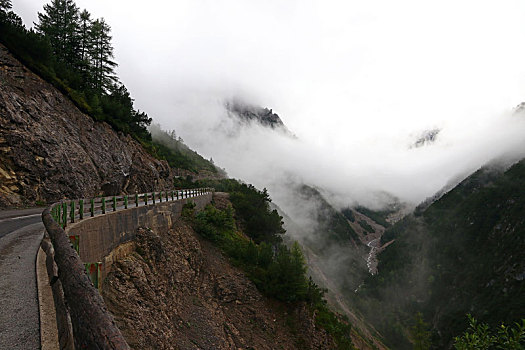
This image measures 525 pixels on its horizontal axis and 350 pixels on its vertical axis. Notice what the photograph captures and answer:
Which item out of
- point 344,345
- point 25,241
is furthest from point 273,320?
point 25,241

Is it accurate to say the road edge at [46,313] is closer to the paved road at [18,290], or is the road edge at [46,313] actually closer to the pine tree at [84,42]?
the paved road at [18,290]

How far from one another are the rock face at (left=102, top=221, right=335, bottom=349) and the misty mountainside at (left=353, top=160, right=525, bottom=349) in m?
109

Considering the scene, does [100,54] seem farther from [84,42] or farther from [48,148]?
[48,148]

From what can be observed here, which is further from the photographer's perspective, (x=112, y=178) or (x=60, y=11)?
(x=60, y=11)

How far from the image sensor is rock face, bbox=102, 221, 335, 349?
914cm

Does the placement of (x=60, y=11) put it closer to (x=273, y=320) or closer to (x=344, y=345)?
(x=273, y=320)

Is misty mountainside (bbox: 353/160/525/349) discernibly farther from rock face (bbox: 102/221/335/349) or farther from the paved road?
the paved road

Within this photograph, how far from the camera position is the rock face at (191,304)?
914 centimetres

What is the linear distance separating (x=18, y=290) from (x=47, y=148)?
61.3ft

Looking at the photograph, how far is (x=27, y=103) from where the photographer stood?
1962cm

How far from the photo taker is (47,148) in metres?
19.3

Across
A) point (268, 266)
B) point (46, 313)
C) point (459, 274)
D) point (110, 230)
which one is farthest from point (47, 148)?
point (459, 274)

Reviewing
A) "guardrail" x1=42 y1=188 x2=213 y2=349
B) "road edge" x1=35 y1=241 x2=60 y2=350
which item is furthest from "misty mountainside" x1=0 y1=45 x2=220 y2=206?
"guardrail" x1=42 y1=188 x2=213 y2=349

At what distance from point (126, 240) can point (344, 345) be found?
2002cm
